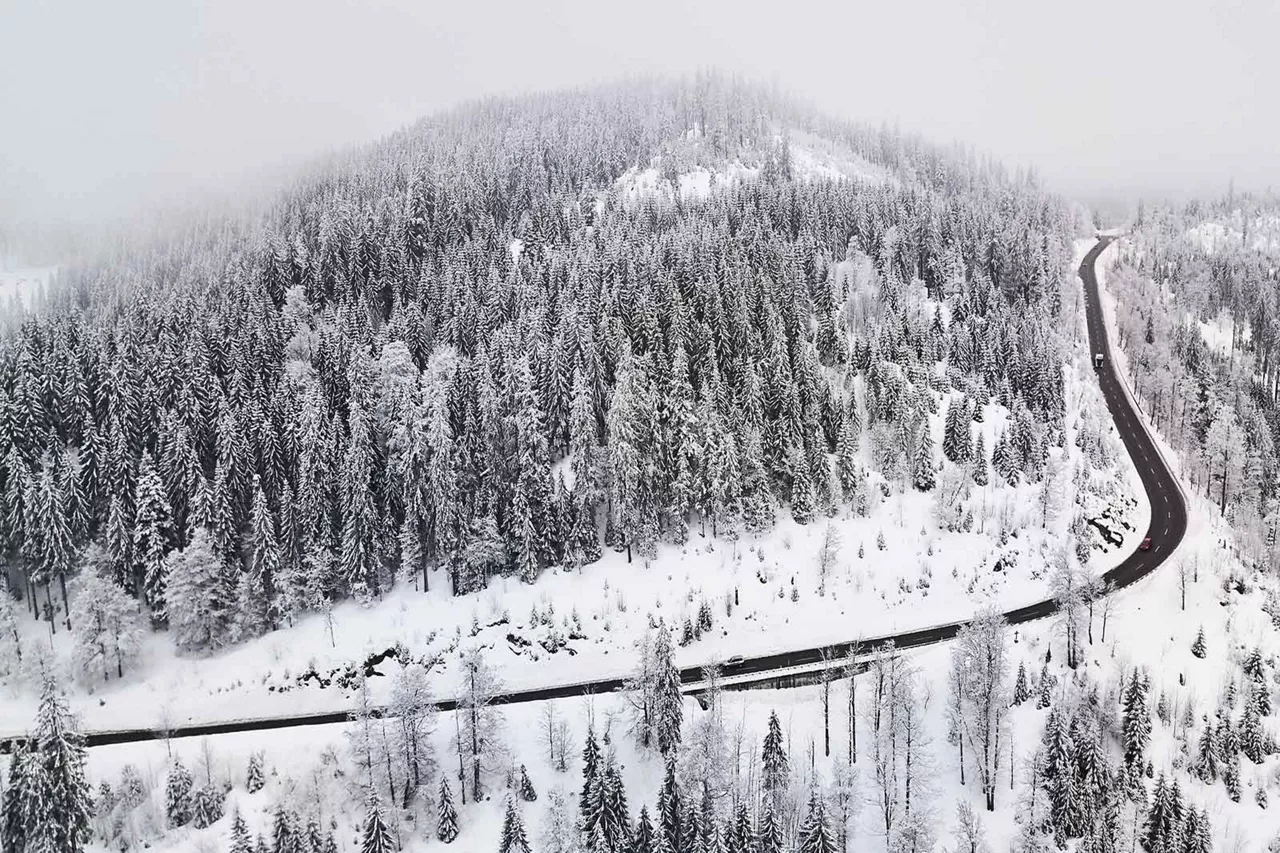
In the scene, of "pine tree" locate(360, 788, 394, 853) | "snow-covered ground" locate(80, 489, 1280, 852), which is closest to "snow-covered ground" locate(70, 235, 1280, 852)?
"snow-covered ground" locate(80, 489, 1280, 852)

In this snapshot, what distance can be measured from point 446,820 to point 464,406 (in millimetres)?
43763

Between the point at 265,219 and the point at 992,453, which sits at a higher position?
the point at 265,219

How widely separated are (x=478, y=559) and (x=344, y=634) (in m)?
14.7

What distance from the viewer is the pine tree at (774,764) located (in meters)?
56.1

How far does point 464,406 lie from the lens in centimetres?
8700

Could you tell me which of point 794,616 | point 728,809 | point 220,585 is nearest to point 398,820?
point 728,809

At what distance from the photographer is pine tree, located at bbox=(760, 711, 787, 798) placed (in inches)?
2208

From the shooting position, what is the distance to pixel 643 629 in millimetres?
74312

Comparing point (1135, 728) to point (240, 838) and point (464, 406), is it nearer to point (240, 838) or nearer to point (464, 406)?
point (240, 838)

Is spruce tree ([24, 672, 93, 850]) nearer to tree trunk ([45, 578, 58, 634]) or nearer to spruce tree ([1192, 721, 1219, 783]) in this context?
tree trunk ([45, 578, 58, 634])

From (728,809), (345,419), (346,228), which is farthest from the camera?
(346,228)

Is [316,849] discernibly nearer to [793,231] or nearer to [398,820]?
[398,820]

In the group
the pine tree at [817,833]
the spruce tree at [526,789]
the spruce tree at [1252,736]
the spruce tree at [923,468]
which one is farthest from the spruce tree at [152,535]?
the spruce tree at [1252,736]

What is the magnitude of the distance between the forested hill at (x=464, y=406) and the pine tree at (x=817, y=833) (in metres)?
35.8
